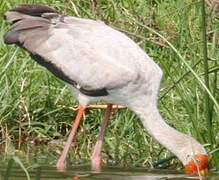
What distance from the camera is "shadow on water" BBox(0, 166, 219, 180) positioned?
24.3 ft

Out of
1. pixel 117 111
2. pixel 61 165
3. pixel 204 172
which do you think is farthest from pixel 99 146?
pixel 204 172

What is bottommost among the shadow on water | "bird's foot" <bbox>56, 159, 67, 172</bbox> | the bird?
the shadow on water

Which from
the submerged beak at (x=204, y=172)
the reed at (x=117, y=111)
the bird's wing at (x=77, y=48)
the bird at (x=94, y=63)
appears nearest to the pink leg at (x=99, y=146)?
the bird at (x=94, y=63)

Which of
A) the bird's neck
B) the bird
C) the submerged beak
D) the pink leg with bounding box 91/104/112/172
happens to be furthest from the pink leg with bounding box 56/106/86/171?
the submerged beak

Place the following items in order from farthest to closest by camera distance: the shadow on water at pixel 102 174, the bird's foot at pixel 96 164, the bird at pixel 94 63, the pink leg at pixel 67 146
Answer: the bird at pixel 94 63 → the pink leg at pixel 67 146 → the bird's foot at pixel 96 164 → the shadow on water at pixel 102 174

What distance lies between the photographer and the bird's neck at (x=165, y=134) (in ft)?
25.6

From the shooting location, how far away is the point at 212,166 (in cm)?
774

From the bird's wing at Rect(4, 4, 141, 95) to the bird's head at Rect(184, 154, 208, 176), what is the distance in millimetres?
923

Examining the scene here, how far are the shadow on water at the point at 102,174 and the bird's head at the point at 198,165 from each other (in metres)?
0.07

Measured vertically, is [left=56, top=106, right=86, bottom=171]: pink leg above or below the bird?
below

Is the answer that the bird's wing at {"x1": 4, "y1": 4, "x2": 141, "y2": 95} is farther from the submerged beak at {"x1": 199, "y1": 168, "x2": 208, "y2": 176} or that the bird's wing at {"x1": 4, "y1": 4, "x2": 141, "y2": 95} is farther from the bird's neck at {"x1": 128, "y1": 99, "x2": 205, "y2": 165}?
the submerged beak at {"x1": 199, "y1": 168, "x2": 208, "y2": 176}

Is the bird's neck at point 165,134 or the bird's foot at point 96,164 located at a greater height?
the bird's neck at point 165,134

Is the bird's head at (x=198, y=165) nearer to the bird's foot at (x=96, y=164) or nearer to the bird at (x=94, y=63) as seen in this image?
the bird at (x=94, y=63)

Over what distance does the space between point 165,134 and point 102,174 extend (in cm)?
68
